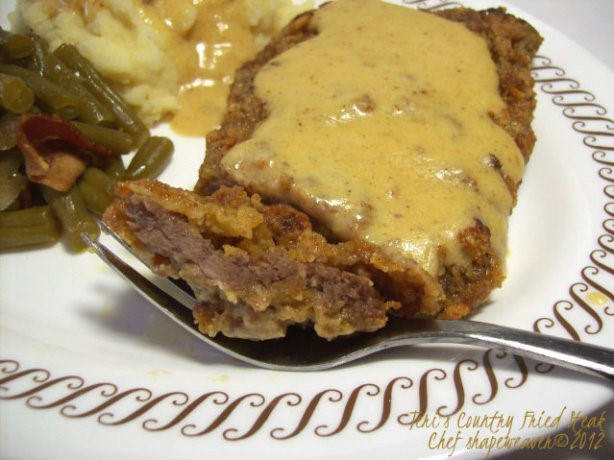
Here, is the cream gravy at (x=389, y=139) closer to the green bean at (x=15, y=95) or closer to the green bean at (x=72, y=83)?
the green bean at (x=72, y=83)

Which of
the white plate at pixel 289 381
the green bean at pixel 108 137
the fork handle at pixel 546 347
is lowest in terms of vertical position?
the white plate at pixel 289 381

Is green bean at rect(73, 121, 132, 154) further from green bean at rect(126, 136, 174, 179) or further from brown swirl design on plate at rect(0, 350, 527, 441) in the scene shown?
brown swirl design on plate at rect(0, 350, 527, 441)

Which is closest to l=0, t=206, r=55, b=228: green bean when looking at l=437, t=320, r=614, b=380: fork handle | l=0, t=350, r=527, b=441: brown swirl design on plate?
l=0, t=350, r=527, b=441: brown swirl design on plate

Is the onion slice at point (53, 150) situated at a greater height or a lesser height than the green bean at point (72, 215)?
greater

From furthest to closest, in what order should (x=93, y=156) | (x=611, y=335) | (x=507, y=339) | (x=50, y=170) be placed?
(x=93, y=156) < (x=50, y=170) < (x=611, y=335) < (x=507, y=339)

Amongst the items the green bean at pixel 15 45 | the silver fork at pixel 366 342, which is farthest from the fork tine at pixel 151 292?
the green bean at pixel 15 45

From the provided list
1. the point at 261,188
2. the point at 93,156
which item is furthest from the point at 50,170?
the point at 261,188

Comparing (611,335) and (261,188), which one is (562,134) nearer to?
(611,335)
